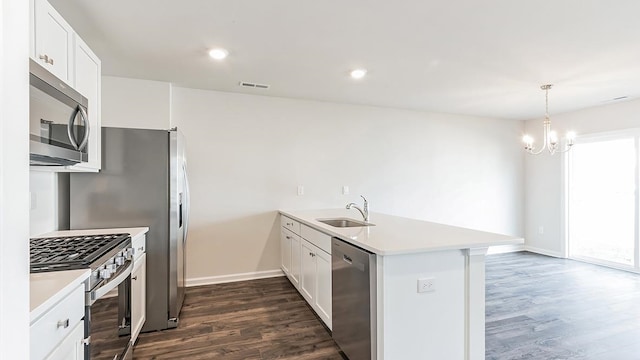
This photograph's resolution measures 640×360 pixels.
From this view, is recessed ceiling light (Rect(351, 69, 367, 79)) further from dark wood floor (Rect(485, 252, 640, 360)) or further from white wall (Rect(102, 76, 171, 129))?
dark wood floor (Rect(485, 252, 640, 360))

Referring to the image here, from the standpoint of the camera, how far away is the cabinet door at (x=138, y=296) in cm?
220

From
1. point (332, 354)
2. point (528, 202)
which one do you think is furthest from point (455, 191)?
point (332, 354)

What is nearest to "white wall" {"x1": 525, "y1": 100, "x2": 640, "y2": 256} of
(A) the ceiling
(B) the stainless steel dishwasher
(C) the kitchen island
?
(A) the ceiling

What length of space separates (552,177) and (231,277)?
558cm

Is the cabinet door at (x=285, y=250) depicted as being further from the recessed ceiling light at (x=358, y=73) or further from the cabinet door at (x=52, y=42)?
the cabinet door at (x=52, y=42)

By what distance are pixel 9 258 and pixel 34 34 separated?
169 centimetres

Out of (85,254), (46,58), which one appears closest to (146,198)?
(85,254)

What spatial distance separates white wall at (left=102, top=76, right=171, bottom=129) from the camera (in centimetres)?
339

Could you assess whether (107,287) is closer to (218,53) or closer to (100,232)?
(100,232)

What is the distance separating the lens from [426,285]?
73.4 inches

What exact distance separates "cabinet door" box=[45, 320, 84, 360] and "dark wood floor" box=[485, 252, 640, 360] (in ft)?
8.44

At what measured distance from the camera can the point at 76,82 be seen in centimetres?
200

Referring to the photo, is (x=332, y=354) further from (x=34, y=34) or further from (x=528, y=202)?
(x=528, y=202)

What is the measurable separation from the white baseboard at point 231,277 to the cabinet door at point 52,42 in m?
2.66
